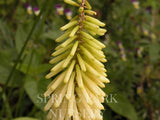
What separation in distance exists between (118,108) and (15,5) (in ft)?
11.5

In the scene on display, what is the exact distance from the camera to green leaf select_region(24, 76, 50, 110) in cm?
199

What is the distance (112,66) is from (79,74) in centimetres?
146

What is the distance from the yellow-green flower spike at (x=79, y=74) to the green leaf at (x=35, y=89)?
44cm

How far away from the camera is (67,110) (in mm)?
1549

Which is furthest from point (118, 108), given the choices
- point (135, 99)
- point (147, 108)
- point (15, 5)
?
point (15, 5)

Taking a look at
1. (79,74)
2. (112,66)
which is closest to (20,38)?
(112,66)

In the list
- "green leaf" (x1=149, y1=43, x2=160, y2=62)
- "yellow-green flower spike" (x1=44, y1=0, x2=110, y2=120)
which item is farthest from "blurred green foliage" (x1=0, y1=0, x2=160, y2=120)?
"yellow-green flower spike" (x1=44, y1=0, x2=110, y2=120)

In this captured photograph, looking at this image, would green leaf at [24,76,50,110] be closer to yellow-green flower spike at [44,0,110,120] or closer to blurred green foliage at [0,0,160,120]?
blurred green foliage at [0,0,160,120]

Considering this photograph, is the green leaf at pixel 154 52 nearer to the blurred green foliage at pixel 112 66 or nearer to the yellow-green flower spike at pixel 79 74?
the blurred green foliage at pixel 112 66

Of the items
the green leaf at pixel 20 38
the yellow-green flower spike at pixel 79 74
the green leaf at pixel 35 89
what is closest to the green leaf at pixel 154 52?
the green leaf at pixel 35 89

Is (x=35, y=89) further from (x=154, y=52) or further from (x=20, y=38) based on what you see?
(x=154, y=52)

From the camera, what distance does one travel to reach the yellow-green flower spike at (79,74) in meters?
1.46

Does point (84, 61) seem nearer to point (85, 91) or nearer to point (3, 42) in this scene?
point (85, 91)

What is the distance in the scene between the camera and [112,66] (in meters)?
2.93
